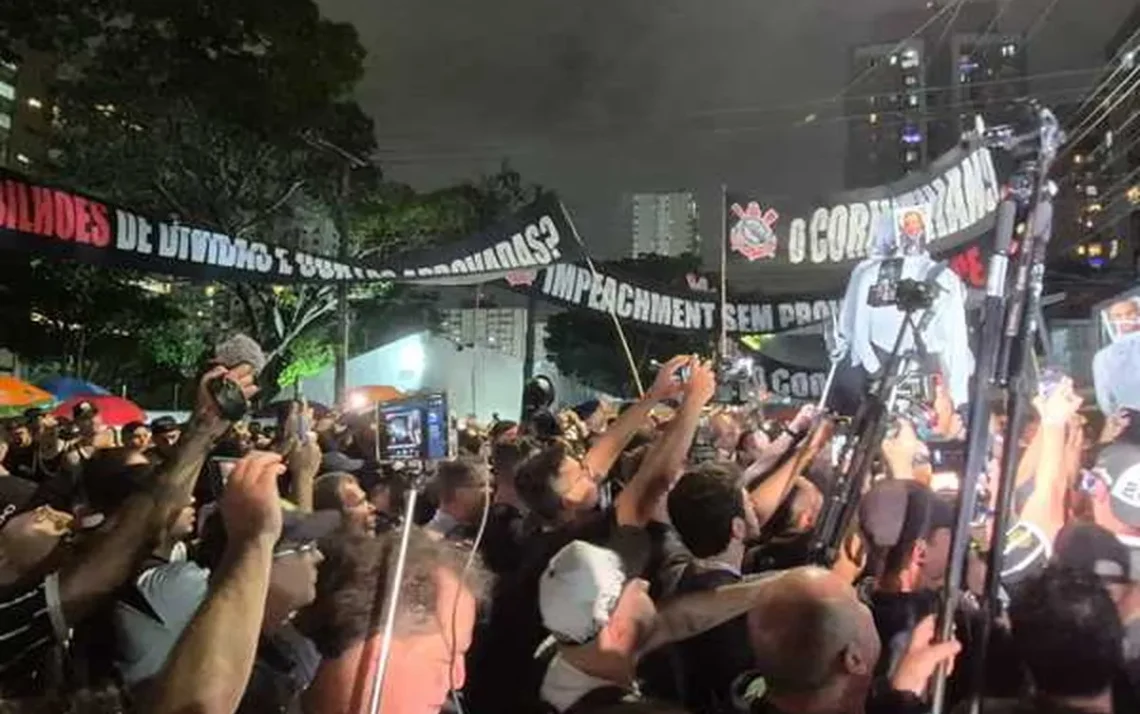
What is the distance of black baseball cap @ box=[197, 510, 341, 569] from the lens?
149 inches

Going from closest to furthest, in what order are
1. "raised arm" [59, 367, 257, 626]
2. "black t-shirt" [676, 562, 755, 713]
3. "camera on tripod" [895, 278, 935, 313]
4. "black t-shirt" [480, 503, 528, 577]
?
"raised arm" [59, 367, 257, 626] → "black t-shirt" [676, 562, 755, 713] → "camera on tripod" [895, 278, 935, 313] → "black t-shirt" [480, 503, 528, 577]

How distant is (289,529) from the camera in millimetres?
3859

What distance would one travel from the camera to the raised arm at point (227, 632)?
2.32 m

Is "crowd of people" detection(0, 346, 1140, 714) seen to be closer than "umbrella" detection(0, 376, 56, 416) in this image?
Yes

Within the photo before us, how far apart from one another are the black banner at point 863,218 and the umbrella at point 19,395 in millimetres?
10897

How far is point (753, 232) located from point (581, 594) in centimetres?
798

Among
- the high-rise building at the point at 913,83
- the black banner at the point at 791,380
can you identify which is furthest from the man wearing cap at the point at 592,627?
the high-rise building at the point at 913,83

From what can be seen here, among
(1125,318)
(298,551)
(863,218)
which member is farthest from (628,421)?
(863,218)

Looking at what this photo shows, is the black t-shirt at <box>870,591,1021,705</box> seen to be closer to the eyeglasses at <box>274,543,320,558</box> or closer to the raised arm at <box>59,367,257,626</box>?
the eyeglasses at <box>274,543,320,558</box>

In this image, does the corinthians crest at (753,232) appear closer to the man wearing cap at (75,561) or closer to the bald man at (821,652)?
the man wearing cap at (75,561)

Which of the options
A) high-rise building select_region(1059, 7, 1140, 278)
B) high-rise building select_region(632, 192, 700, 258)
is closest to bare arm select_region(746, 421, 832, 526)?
high-rise building select_region(1059, 7, 1140, 278)

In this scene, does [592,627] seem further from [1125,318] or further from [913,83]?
[913,83]

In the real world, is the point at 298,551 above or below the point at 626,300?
below

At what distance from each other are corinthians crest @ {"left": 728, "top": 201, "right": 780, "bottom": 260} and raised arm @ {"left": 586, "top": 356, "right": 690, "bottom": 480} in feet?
18.4
